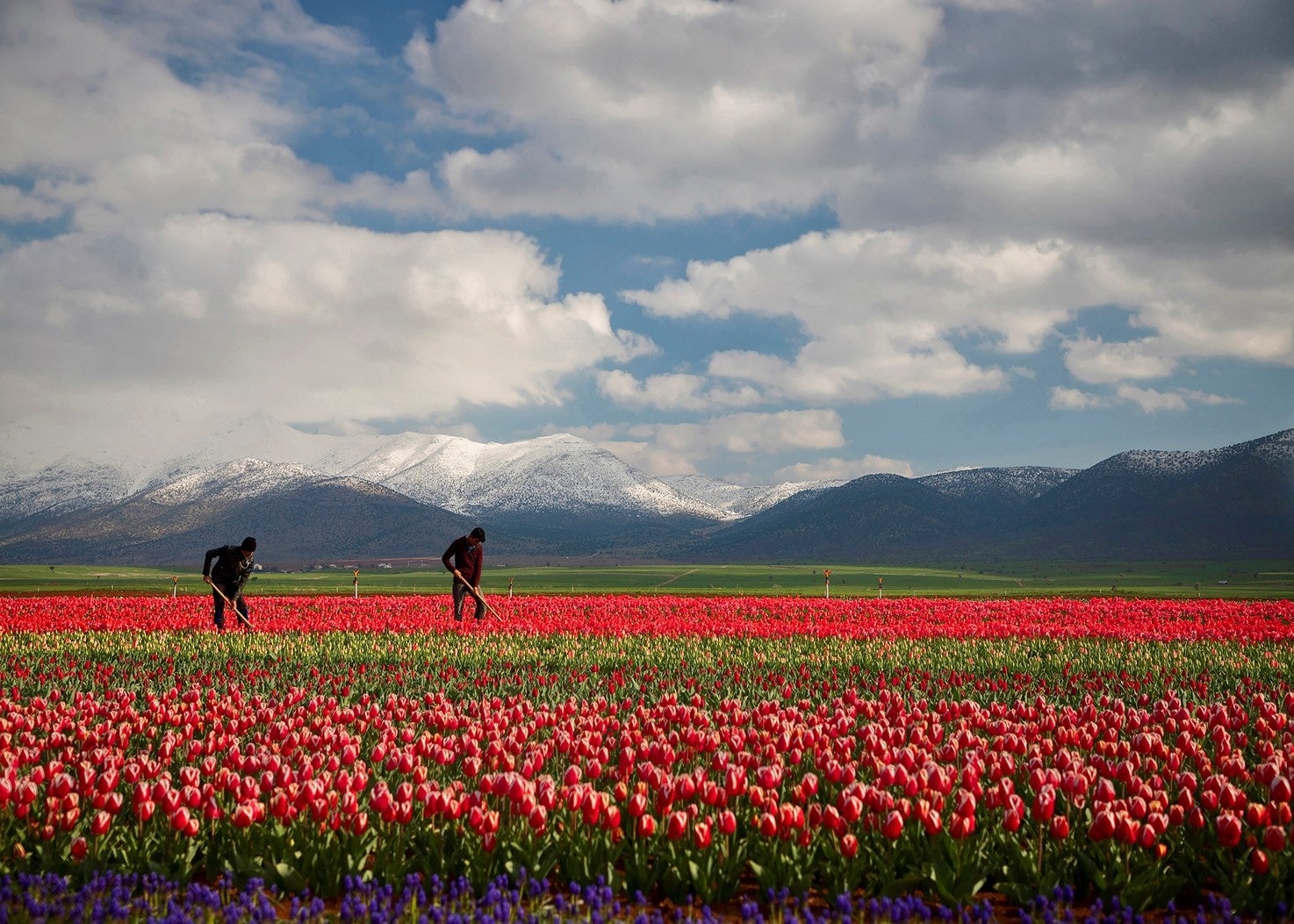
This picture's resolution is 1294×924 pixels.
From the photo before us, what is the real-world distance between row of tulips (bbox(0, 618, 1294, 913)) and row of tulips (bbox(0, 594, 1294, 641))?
6499 millimetres

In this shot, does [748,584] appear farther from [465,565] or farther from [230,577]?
[230,577]

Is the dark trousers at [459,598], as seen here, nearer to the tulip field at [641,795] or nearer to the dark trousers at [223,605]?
the dark trousers at [223,605]

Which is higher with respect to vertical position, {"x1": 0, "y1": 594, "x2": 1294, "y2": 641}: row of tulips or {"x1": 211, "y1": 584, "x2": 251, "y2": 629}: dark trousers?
{"x1": 211, "y1": 584, "x2": 251, "y2": 629}: dark trousers

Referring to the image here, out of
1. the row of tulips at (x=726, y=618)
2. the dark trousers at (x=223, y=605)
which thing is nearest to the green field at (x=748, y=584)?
the row of tulips at (x=726, y=618)

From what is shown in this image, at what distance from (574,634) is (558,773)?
37.7 ft

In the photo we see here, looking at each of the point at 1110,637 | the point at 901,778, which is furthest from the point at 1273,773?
the point at 1110,637

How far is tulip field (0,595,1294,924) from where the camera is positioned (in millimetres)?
6004

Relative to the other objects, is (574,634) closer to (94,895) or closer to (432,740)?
(432,740)

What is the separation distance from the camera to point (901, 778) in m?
7.00

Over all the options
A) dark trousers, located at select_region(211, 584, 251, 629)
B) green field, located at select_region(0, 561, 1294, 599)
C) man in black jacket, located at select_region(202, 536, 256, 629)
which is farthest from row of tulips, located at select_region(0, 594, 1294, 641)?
green field, located at select_region(0, 561, 1294, 599)

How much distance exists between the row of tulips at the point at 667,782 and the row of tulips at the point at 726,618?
256 inches

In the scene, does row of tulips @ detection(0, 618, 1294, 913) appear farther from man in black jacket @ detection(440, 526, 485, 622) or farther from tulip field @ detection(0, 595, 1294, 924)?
man in black jacket @ detection(440, 526, 485, 622)

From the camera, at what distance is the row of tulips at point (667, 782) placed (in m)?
6.20

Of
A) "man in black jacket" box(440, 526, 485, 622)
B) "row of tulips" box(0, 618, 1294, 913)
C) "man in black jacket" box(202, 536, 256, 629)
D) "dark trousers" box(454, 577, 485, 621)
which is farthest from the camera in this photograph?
"dark trousers" box(454, 577, 485, 621)
